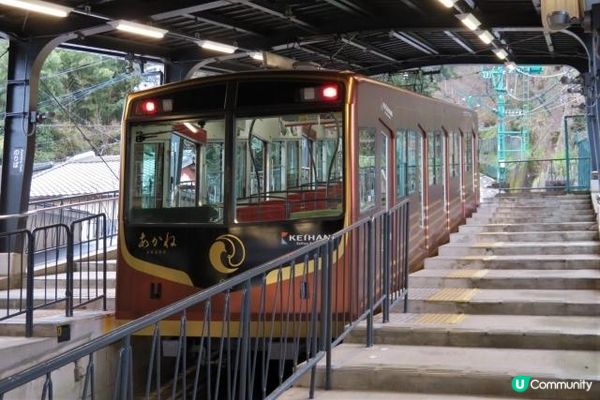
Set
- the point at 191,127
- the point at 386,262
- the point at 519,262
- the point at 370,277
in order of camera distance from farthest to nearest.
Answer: the point at 519,262
the point at 191,127
the point at 386,262
the point at 370,277

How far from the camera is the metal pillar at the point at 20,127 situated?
10.2 m

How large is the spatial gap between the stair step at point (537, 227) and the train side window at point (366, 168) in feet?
12.8

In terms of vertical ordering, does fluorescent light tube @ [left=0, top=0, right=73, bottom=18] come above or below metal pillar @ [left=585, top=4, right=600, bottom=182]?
above

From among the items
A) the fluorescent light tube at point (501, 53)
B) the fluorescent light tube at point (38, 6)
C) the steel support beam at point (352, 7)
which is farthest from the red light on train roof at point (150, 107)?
the fluorescent light tube at point (501, 53)

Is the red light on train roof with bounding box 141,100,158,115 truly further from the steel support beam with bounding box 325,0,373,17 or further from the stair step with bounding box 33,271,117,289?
the steel support beam with bounding box 325,0,373,17

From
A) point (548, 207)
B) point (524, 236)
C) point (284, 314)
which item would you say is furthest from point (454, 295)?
point (548, 207)

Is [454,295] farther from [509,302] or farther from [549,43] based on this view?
[549,43]

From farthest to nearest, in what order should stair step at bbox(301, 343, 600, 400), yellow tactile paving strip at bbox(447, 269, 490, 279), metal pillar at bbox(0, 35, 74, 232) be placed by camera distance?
metal pillar at bbox(0, 35, 74, 232)
yellow tactile paving strip at bbox(447, 269, 490, 279)
stair step at bbox(301, 343, 600, 400)

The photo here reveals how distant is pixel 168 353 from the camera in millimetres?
5844

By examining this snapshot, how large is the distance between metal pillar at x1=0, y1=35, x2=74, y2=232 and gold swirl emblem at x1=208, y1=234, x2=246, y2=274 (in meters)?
5.30

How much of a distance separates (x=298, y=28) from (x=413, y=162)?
200 inches

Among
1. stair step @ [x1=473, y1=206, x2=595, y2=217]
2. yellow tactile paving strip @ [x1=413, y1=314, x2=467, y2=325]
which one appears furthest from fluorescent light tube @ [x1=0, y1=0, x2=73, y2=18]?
stair step @ [x1=473, y1=206, x2=595, y2=217]

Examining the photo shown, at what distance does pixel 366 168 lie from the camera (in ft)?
20.5

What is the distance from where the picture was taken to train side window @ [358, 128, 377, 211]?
610 centimetres
